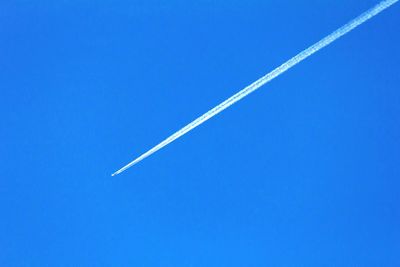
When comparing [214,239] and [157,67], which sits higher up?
[157,67]

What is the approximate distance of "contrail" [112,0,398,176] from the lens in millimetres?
886

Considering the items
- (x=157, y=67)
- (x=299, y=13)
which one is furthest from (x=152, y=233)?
(x=299, y=13)

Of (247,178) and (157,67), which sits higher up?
(157,67)

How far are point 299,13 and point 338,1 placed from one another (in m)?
0.09

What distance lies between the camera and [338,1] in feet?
2.92

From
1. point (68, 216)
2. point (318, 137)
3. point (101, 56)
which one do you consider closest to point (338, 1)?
point (318, 137)

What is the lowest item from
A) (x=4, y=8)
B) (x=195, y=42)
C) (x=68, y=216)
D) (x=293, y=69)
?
(x=68, y=216)

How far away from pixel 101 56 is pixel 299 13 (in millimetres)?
469

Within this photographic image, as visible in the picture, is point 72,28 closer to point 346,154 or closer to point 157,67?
point 157,67

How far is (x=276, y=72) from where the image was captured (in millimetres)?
913

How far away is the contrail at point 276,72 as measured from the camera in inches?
34.9

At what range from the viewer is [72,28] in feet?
3.10

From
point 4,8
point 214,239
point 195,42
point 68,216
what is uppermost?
point 4,8

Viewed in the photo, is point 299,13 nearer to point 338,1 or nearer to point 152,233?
point 338,1
